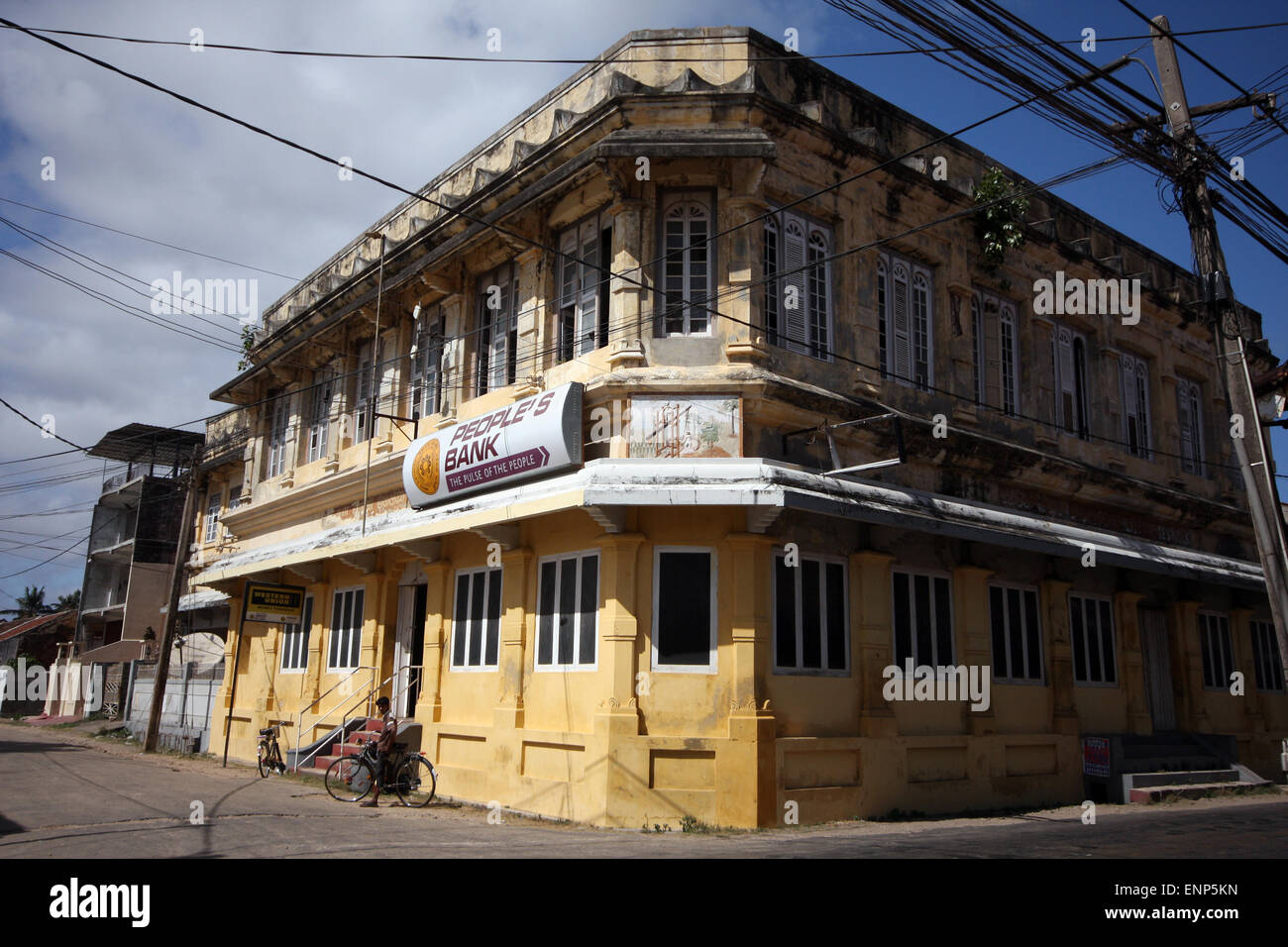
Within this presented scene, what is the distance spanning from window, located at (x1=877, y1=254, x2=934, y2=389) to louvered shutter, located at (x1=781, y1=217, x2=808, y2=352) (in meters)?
1.71

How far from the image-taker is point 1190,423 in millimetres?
22703

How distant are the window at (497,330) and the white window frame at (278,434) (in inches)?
336

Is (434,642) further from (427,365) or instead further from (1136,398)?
(1136,398)

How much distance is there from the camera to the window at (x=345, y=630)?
19578 millimetres

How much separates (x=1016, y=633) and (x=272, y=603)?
1372cm

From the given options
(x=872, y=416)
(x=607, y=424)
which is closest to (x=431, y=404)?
(x=607, y=424)

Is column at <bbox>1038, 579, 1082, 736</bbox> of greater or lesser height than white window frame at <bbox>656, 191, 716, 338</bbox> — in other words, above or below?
below

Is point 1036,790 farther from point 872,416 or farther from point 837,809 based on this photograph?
point 872,416

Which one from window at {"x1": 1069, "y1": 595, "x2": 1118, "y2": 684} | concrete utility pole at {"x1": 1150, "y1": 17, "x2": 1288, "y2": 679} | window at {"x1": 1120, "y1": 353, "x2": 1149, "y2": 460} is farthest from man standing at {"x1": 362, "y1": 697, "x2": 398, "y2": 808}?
window at {"x1": 1120, "y1": 353, "x2": 1149, "y2": 460}

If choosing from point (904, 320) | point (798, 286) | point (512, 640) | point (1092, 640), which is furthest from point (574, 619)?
point (1092, 640)

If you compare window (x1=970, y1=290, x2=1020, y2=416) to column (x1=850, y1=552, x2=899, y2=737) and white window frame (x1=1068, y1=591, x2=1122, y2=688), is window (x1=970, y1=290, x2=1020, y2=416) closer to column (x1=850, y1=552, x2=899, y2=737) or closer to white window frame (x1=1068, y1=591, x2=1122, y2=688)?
white window frame (x1=1068, y1=591, x2=1122, y2=688)

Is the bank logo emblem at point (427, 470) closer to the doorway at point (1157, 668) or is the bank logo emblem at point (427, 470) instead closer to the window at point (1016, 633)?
the window at point (1016, 633)

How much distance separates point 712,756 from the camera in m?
12.3

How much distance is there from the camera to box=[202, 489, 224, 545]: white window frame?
109ft
